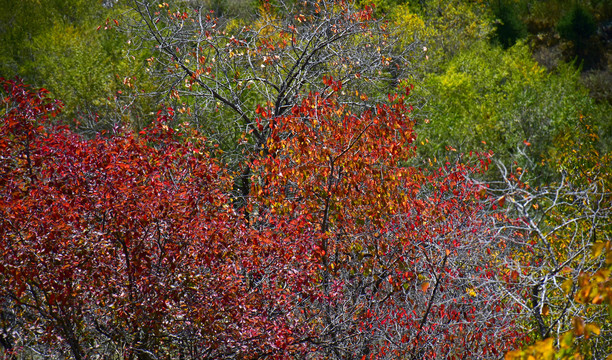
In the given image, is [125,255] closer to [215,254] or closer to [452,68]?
[215,254]

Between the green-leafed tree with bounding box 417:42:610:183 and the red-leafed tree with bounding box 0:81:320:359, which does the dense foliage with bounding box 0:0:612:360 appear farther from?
the green-leafed tree with bounding box 417:42:610:183

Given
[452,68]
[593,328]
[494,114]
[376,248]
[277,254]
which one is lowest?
[593,328]

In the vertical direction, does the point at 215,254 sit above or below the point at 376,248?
above

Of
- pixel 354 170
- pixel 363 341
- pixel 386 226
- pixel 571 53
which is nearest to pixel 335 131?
pixel 354 170

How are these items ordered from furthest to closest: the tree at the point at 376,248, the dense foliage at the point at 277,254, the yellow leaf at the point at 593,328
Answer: the tree at the point at 376,248 < the dense foliage at the point at 277,254 < the yellow leaf at the point at 593,328

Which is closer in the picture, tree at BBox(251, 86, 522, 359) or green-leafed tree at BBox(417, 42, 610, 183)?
tree at BBox(251, 86, 522, 359)

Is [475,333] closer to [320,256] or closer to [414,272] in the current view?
[414,272]

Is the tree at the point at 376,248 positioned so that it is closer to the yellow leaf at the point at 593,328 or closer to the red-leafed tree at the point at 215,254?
the red-leafed tree at the point at 215,254

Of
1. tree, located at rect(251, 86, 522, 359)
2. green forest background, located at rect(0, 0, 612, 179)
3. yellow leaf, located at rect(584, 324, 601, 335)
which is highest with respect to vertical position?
green forest background, located at rect(0, 0, 612, 179)

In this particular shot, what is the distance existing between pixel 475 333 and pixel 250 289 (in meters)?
3.04

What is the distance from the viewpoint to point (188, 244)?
292 inches

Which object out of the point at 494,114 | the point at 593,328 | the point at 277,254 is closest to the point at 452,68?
the point at 494,114

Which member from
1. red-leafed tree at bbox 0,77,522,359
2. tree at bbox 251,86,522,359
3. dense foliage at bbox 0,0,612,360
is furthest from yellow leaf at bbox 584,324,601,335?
tree at bbox 251,86,522,359

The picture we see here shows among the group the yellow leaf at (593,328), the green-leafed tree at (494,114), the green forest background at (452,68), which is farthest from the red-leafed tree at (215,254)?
the green-leafed tree at (494,114)
